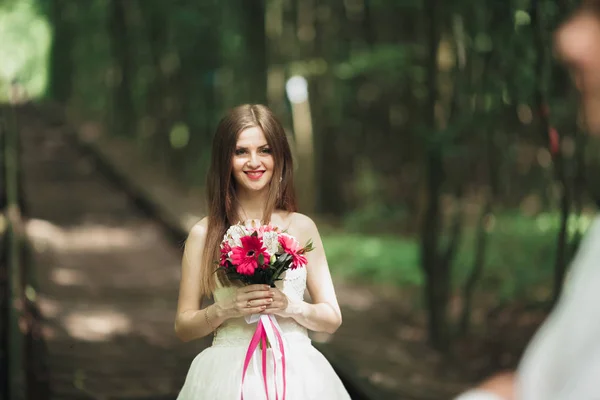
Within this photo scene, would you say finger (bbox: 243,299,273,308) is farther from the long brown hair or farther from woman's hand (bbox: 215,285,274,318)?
the long brown hair

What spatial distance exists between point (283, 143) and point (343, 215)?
19.4 m

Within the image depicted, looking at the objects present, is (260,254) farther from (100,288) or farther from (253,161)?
(100,288)

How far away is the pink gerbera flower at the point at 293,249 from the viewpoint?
2.88m

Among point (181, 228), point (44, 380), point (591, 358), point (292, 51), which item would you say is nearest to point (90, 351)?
point (44, 380)

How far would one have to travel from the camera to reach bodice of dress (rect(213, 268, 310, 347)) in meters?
3.07

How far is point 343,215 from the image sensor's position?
22578 millimetres

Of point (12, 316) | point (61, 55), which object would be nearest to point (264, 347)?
point (12, 316)

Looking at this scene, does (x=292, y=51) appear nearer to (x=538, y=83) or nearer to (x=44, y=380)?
(x=538, y=83)

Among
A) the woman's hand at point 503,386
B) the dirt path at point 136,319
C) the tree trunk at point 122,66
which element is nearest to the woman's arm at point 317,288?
the woman's hand at point 503,386

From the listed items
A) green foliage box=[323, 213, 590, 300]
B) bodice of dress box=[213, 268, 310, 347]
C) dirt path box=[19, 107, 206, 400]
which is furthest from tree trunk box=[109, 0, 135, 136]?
bodice of dress box=[213, 268, 310, 347]

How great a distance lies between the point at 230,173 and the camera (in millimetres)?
3131

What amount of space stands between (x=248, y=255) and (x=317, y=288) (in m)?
0.44

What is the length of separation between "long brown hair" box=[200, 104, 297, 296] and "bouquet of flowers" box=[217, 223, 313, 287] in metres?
0.16

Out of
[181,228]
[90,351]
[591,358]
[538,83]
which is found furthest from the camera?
[181,228]
